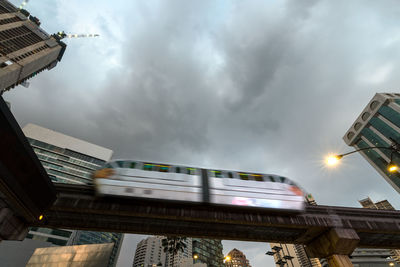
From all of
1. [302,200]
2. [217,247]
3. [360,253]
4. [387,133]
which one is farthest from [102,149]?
[360,253]

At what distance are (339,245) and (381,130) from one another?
260ft

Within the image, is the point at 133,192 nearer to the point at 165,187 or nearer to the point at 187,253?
the point at 165,187

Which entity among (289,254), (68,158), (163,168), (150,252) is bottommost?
(163,168)

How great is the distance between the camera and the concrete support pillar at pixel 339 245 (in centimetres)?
1202

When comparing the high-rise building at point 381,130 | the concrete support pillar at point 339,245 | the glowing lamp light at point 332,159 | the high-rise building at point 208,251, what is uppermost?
the high-rise building at point 381,130

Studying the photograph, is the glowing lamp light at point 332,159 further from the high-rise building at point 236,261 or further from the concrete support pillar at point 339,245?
the high-rise building at point 236,261

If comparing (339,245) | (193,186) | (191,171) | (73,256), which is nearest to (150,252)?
(73,256)

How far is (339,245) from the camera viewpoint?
12031 mm

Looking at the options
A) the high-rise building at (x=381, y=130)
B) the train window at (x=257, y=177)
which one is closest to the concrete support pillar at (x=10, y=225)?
the train window at (x=257, y=177)

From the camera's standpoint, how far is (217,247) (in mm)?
93375

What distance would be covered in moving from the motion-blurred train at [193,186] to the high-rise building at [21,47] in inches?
2818

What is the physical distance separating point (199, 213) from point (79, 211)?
760 cm

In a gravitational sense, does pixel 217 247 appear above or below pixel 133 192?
above

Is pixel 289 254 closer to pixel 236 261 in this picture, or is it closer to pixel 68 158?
pixel 236 261
